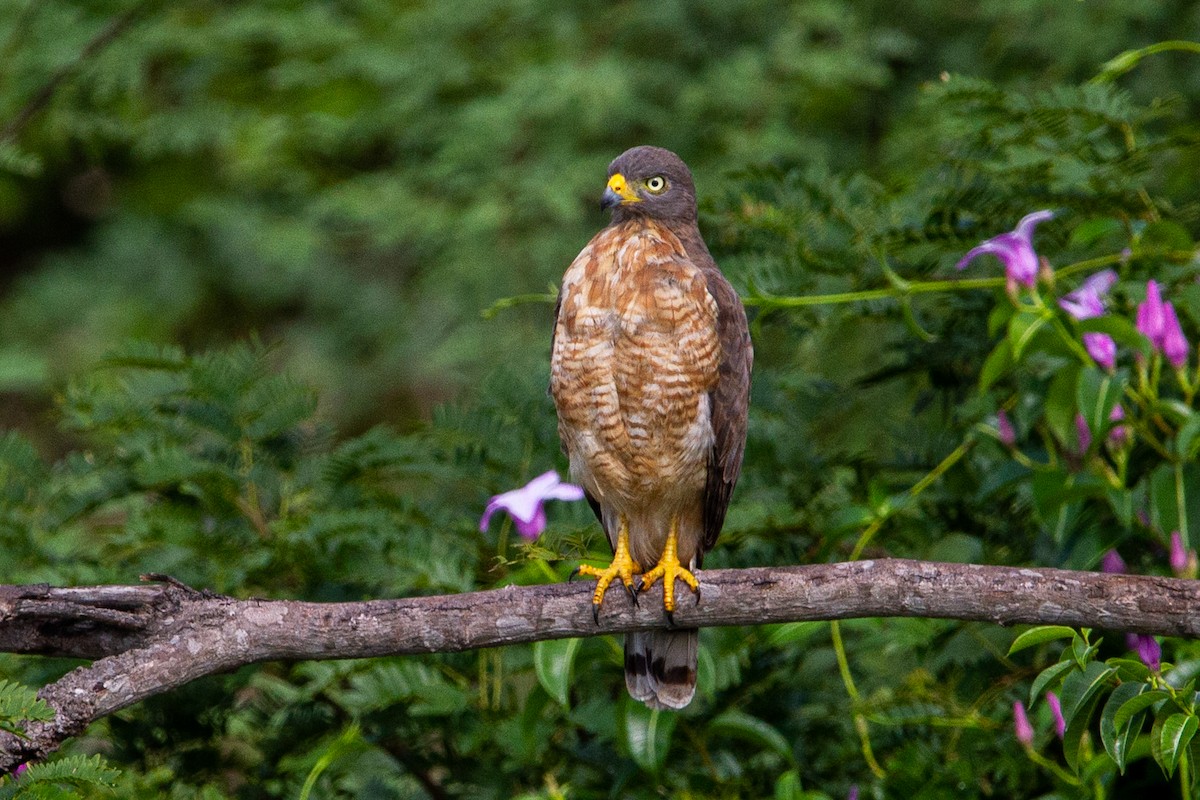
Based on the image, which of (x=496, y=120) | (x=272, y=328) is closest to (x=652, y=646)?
(x=496, y=120)

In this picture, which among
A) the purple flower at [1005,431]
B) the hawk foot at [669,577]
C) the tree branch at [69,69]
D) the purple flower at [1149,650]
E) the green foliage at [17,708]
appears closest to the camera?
the green foliage at [17,708]

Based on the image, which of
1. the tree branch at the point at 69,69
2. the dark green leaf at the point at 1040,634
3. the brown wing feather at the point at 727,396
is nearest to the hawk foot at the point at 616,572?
the brown wing feather at the point at 727,396

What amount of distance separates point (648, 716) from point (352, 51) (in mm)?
3494

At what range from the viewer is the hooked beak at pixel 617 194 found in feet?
10.3

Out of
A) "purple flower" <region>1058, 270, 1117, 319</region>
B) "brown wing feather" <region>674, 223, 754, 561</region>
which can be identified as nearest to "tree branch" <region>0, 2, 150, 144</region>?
"brown wing feather" <region>674, 223, 754, 561</region>

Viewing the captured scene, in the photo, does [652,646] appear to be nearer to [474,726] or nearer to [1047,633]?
[474,726]

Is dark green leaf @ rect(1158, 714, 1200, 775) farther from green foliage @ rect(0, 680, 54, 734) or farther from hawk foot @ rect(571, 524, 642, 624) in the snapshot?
green foliage @ rect(0, 680, 54, 734)

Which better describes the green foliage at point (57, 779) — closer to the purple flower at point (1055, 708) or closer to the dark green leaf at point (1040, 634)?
the dark green leaf at point (1040, 634)

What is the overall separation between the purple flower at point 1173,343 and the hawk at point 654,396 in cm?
87

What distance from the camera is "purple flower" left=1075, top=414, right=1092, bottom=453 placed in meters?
2.69

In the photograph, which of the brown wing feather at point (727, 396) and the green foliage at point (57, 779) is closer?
the green foliage at point (57, 779)

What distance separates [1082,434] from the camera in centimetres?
271

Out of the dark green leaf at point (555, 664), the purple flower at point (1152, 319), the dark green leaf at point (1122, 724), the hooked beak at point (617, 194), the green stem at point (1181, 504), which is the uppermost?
the hooked beak at point (617, 194)

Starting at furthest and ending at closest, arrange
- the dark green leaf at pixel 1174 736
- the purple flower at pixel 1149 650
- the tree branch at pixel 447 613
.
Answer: the purple flower at pixel 1149 650 → the tree branch at pixel 447 613 → the dark green leaf at pixel 1174 736
